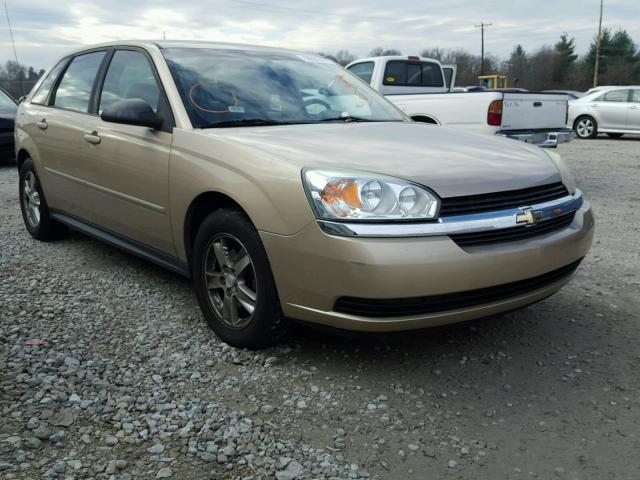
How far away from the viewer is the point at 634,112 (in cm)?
1681

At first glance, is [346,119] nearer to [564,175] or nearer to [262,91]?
[262,91]

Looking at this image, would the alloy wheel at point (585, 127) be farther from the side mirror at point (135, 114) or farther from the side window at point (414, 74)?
the side mirror at point (135, 114)

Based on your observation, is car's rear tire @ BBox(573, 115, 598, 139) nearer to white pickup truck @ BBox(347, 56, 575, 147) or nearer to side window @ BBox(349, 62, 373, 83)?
side window @ BBox(349, 62, 373, 83)

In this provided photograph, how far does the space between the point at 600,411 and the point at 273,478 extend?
57.9 inches

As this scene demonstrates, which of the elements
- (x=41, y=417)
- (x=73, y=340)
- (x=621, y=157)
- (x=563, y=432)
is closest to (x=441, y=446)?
(x=563, y=432)

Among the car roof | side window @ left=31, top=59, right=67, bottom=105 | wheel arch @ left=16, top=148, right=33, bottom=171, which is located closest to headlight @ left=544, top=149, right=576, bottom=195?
the car roof

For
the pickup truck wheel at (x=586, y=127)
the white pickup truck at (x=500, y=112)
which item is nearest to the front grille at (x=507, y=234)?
the white pickup truck at (x=500, y=112)

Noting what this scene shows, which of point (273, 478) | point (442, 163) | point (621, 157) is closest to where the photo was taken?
point (273, 478)

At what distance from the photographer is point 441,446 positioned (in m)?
2.41

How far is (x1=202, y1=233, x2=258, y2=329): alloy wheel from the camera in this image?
3086 mm

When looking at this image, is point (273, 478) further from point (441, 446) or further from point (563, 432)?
point (563, 432)

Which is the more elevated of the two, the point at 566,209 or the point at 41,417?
the point at 566,209

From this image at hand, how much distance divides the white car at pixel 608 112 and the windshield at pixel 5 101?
14.3 meters

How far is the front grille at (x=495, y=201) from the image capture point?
266cm
